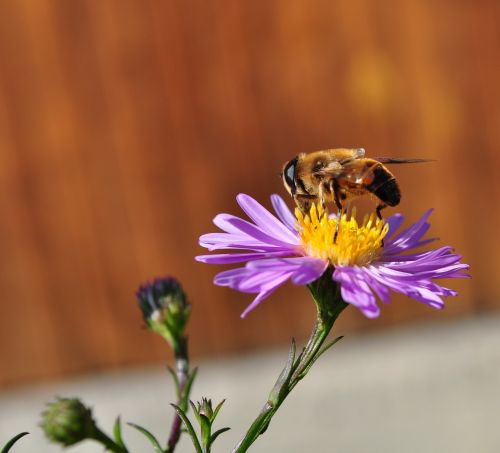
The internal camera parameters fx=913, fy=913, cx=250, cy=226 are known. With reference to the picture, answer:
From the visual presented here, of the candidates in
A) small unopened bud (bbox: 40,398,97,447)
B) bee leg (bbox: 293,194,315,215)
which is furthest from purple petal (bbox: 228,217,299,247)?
small unopened bud (bbox: 40,398,97,447)

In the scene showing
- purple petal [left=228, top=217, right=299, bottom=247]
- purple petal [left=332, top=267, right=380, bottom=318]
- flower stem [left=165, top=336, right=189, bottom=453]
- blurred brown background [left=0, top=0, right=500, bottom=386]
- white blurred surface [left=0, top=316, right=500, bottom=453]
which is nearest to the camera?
purple petal [left=332, top=267, right=380, bottom=318]

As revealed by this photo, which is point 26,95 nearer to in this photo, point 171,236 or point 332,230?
point 171,236

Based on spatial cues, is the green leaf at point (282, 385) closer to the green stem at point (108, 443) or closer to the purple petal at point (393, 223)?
the green stem at point (108, 443)

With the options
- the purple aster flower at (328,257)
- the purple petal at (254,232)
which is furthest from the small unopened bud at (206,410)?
the purple petal at (254,232)

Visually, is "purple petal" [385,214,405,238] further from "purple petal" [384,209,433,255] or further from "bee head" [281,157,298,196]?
"bee head" [281,157,298,196]

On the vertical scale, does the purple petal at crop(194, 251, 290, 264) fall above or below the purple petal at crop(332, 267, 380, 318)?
above

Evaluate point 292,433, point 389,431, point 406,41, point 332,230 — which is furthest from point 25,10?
point 332,230

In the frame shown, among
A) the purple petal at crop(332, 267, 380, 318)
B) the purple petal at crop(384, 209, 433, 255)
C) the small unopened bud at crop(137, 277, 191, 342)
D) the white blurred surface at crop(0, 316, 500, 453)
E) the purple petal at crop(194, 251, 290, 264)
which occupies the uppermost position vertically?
the purple petal at crop(194, 251, 290, 264)
